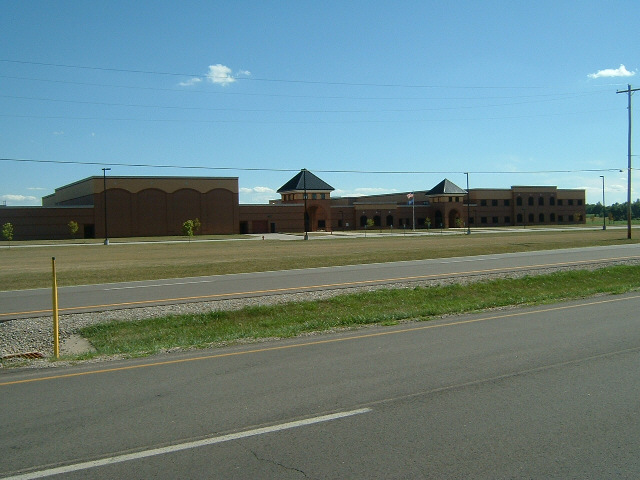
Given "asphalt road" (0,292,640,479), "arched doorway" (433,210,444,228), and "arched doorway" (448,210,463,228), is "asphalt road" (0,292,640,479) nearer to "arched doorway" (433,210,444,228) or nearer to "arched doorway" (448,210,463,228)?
"arched doorway" (448,210,463,228)

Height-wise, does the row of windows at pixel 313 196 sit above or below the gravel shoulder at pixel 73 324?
above

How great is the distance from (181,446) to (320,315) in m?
10.6

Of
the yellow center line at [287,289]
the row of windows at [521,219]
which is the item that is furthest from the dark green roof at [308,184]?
the yellow center line at [287,289]

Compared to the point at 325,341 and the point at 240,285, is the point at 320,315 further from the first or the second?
the point at 240,285

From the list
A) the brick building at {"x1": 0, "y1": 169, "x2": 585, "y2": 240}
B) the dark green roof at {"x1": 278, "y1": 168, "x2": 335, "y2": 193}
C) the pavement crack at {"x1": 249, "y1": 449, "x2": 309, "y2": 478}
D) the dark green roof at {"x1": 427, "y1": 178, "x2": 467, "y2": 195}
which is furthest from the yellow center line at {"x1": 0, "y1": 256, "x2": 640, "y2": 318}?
the dark green roof at {"x1": 427, "y1": 178, "x2": 467, "y2": 195}

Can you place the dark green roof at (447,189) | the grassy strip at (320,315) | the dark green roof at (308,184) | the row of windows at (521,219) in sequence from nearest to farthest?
the grassy strip at (320,315)
the dark green roof at (308,184)
the dark green roof at (447,189)
the row of windows at (521,219)

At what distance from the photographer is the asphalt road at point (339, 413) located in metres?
5.04

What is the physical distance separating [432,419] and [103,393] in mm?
4173

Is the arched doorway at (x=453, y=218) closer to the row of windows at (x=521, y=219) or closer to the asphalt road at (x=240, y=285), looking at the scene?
the row of windows at (x=521, y=219)

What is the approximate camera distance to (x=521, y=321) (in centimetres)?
1286

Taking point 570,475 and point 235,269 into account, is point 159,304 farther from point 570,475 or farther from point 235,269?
point 570,475

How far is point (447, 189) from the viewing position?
11769 cm

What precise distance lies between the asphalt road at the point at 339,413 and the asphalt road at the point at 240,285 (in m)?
8.71

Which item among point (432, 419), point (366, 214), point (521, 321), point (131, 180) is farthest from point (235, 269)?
point (366, 214)
